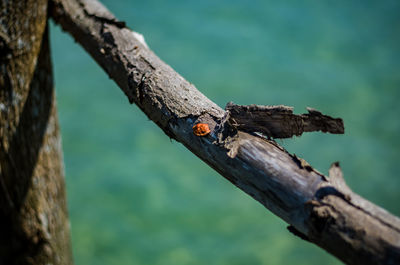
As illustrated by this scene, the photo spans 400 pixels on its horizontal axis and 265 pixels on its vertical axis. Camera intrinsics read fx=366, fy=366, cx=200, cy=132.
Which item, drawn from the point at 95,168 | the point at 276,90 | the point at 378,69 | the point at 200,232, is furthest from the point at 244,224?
the point at 378,69

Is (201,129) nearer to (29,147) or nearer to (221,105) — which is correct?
(29,147)

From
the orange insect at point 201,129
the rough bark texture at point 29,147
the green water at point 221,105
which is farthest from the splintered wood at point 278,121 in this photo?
the green water at point 221,105

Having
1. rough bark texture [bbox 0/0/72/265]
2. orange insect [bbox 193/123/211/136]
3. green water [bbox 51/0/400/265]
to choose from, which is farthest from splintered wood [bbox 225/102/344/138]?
green water [bbox 51/0/400/265]

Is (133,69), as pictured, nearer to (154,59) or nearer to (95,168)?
(154,59)

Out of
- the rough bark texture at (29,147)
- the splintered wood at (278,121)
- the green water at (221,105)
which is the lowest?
the rough bark texture at (29,147)

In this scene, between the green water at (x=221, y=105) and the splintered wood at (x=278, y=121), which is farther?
the green water at (x=221, y=105)

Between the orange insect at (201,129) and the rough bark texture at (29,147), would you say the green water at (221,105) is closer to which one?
the rough bark texture at (29,147)
